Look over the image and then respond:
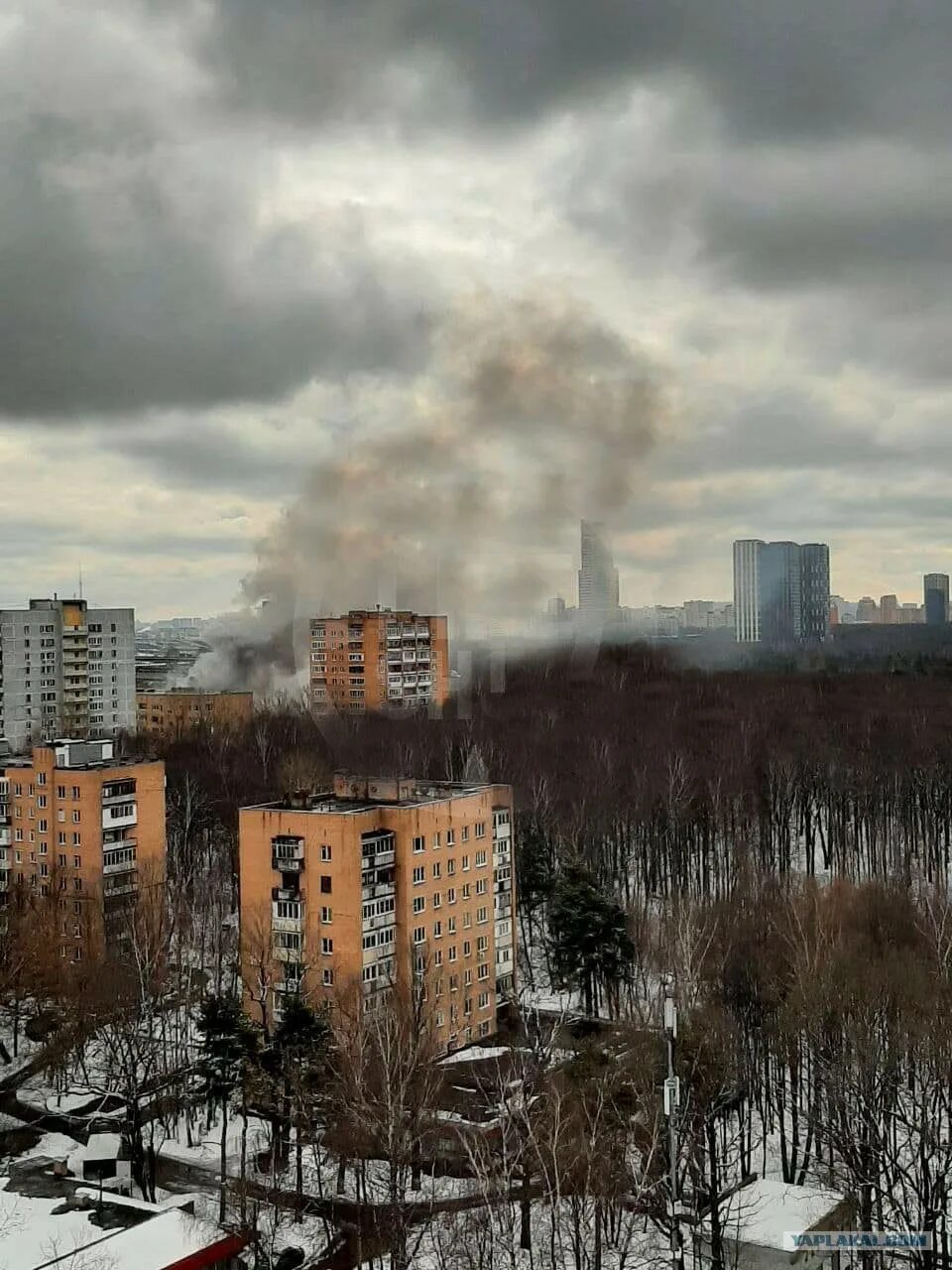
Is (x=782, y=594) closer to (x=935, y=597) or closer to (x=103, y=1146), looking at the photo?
(x=935, y=597)

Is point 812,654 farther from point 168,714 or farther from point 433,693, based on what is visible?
point 168,714

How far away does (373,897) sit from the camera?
1836 centimetres

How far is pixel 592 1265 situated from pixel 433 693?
121ft

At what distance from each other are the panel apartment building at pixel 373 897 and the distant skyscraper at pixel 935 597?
85733mm

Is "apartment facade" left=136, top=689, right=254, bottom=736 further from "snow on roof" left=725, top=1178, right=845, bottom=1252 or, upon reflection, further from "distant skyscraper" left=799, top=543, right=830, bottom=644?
"distant skyscraper" left=799, top=543, right=830, bottom=644

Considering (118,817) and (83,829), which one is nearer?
(83,829)

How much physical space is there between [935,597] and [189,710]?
69976 millimetres

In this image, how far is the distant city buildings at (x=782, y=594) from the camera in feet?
283

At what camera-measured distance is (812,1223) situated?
13633 mm

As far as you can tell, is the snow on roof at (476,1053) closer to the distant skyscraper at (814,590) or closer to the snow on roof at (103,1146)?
the snow on roof at (103,1146)

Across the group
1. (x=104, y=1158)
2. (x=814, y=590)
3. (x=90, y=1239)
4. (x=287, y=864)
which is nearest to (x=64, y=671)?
(x=287, y=864)

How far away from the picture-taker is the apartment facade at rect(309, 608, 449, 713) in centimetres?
4656

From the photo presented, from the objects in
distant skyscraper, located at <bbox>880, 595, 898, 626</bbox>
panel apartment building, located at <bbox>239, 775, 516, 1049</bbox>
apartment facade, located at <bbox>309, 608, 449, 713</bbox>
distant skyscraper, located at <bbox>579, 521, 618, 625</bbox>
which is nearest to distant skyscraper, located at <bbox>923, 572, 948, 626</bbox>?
distant skyscraper, located at <bbox>880, 595, 898, 626</bbox>

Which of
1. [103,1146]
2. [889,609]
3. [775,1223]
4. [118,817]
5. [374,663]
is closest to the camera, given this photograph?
[775,1223]
